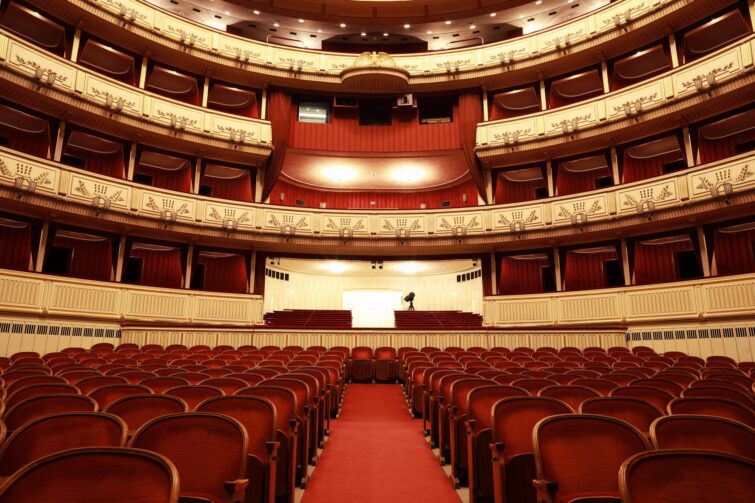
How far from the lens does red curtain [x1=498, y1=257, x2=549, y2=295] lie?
1555 centimetres

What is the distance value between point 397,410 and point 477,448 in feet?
13.4

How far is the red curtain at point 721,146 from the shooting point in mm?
13008

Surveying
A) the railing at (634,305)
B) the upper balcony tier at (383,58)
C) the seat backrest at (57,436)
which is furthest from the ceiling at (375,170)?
the seat backrest at (57,436)

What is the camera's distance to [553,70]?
15328 mm

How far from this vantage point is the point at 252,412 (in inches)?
119

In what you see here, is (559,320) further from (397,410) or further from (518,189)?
(397,410)

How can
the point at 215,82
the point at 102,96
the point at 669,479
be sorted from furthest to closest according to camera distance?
the point at 215,82 → the point at 102,96 → the point at 669,479

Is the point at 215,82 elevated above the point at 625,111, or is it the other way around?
the point at 215,82

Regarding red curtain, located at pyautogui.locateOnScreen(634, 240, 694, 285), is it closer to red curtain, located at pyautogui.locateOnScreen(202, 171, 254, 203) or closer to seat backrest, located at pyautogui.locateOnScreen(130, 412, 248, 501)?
red curtain, located at pyautogui.locateOnScreen(202, 171, 254, 203)

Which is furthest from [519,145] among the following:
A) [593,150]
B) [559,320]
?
[559,320]

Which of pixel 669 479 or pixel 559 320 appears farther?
pixel 559 320

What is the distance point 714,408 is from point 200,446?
2.95 m

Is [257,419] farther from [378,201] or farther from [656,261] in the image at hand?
[378,201]

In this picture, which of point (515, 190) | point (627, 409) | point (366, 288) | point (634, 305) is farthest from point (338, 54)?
point (627, 409)
